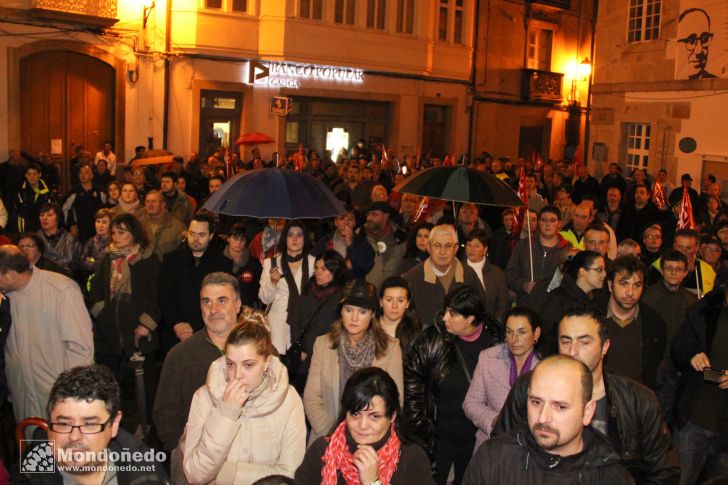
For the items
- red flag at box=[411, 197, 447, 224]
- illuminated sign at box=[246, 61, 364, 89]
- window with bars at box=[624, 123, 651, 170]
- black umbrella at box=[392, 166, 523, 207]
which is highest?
illuminated sign at box=[246, 61, 364, 89]

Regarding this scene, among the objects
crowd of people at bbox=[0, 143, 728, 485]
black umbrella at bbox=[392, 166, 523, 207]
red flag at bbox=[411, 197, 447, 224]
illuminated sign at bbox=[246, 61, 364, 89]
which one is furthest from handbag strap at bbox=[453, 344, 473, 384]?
illuminated sign at bbox=[246, 61, 364, 89]

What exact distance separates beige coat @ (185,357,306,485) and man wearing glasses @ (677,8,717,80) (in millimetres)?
17857

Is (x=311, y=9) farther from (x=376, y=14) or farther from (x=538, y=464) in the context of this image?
(x=538, y=464)

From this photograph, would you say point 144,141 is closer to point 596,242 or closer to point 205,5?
point 205,5

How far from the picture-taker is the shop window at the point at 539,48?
28.6 meters

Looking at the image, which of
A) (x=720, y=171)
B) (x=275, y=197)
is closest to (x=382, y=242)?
(x=275, y=197)

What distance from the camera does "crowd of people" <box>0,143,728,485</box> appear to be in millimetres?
3490

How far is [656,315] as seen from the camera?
5902 millimetres

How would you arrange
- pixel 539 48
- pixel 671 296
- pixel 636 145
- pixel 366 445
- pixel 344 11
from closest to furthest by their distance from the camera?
pixel 366 445 → pixel 671 296 → pixel 636 145 → pixel 344 11 → pixel 539 48

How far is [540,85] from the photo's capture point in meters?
28.2

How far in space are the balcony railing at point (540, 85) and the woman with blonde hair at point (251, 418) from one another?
25.3 meters

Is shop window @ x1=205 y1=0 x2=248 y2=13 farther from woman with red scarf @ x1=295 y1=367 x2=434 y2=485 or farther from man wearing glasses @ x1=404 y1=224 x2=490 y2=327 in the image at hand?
woman with red scarf @ x1=295 y1=367 x2=434 y2=485

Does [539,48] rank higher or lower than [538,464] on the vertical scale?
higher

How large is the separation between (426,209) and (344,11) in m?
13.0
